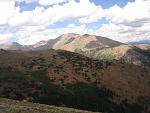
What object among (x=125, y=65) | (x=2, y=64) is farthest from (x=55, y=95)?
(x=125, y=65)

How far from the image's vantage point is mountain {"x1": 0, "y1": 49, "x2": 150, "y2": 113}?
110 meters

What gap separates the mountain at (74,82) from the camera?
360ft

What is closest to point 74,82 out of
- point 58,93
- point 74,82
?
point 74,82

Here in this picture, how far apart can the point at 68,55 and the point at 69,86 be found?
134 ft

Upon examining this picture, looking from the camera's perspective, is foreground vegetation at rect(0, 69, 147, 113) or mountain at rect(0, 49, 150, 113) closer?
foreground vegetation at rect(0, 69, 147, 113)

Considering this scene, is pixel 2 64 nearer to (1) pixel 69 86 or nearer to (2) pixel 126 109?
(1) pixel 69 86

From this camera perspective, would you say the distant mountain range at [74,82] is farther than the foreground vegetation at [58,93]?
Yes

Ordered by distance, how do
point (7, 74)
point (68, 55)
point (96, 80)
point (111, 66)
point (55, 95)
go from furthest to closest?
1. point (68, 55)
2. point (111, 66)
3. point (96, 80)
4. point (7, 74)
5. point (55, 95)

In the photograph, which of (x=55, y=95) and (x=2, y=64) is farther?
(x=2, y=64)

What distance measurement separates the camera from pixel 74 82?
124m

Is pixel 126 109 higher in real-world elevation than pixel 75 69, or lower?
lower

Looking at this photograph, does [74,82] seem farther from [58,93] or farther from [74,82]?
[58,93]

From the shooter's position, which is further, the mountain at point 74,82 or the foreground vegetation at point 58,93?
the mountain at point 74,82

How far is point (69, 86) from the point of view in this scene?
120000mm
